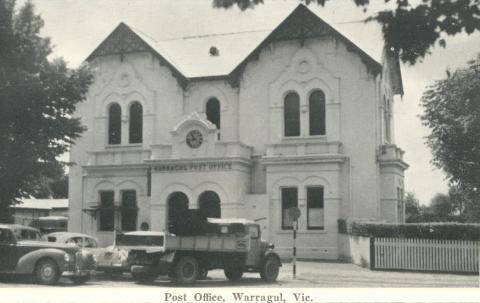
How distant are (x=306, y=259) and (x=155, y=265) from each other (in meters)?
11.8

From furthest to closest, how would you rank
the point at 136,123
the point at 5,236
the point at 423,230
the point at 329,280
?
the point at 136,123, the point at 423,230, the point at 329,280, the point at 5,236

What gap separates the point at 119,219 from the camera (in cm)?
3281

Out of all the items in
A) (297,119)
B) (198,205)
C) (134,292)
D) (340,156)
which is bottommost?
(134,292)

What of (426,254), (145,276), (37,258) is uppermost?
(37,258)

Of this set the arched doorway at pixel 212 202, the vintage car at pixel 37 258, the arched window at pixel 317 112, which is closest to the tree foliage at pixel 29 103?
the vintage car at pixel 37 258

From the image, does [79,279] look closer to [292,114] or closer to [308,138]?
[308,138]

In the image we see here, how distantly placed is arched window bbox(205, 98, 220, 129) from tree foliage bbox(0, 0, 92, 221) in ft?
29.5

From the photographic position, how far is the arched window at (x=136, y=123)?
109 ft

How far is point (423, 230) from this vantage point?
23.8 m

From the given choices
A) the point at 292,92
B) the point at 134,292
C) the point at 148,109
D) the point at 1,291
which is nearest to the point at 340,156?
the point at 292,92

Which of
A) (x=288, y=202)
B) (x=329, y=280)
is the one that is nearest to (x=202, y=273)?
(x=329, y=280)

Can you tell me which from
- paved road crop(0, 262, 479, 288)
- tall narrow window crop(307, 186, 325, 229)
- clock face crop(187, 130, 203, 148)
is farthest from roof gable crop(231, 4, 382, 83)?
paved road crop(0, 262, 479, 288)

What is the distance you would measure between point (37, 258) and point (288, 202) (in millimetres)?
14261

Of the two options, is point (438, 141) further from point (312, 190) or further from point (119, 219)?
point (119, 219)
